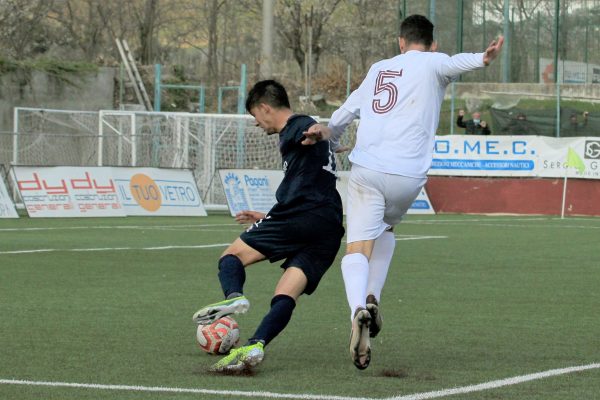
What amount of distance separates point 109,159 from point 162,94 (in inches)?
416

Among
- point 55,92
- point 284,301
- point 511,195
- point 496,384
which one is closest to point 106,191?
point 55,92

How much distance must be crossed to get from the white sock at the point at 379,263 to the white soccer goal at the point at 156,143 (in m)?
22.9

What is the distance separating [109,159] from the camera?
3300 cm

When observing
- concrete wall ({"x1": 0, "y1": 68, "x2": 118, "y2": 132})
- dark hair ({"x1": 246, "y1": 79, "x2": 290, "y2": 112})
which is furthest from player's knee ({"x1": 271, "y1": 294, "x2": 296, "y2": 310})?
concrete wall ({"x1": 0, "y1": 68, "x2": 118, "y2": 132})

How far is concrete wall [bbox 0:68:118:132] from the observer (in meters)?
35.8

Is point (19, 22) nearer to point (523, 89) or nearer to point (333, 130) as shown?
point (523, 89)

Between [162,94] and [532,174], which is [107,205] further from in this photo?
[162,94]

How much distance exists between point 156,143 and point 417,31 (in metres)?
25.2

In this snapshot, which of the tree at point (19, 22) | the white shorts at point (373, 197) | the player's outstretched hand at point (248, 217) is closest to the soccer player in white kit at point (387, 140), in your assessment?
the white shorts at point (373, 197)

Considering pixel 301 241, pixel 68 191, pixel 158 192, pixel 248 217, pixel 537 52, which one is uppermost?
pixel 537 52

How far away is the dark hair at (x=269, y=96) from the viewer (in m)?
7.96

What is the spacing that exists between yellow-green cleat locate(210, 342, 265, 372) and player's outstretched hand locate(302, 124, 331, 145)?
116cm

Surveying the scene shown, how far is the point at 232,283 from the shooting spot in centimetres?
794

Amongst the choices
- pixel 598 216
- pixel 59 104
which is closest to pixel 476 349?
pixel 598 216
